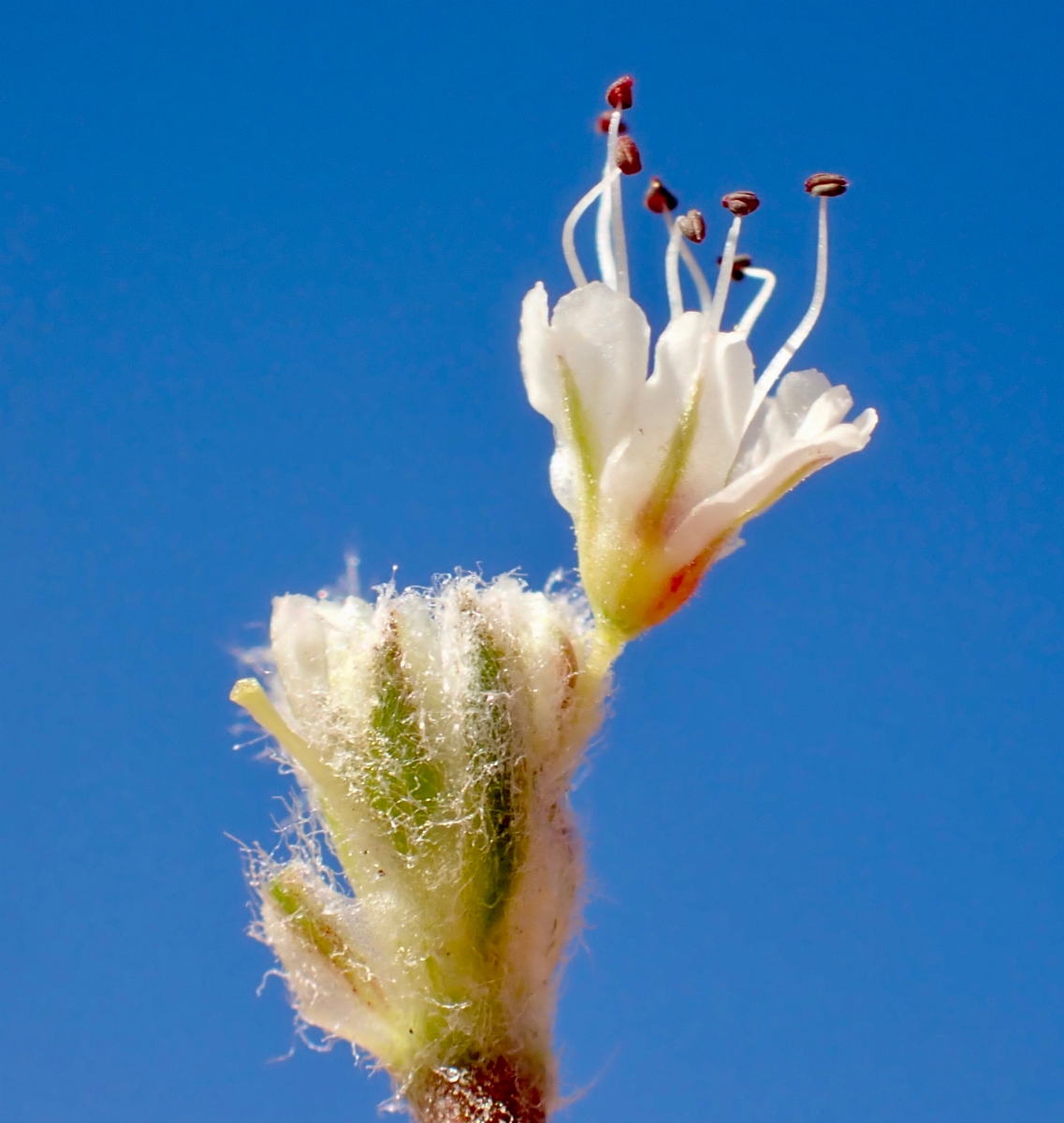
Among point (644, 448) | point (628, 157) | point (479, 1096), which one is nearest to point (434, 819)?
point (479, 1096)

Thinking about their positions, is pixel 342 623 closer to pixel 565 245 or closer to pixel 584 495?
pixel 584 495

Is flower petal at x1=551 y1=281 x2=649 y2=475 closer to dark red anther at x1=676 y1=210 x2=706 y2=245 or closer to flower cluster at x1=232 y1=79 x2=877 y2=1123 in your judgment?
flower cluster at x1=232 y1=79 x2=877 y2=1123

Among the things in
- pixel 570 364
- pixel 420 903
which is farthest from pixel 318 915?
pixel 570 364

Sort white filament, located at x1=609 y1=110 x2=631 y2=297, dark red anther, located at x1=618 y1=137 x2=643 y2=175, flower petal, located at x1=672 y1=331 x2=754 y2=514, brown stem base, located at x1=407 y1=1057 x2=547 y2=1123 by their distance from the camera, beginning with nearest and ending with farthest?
brown stem base, located at x1=407 y1=1057 x2=547 y2=1123 < flower petal, located at x1=672 y1=331 x2=754 y2=514 < white filament, located at x1=609 y1=110 x2=631 y2=297 < dark red anther, located at x1=618 y1=137 x2=643 y2=175

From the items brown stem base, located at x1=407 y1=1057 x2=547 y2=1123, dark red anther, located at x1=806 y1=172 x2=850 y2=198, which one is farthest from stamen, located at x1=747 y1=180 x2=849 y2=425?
brown stem base, located at x1=407 y1=1057 x2=547 y2=1123

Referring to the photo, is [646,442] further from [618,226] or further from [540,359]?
[618,226]
